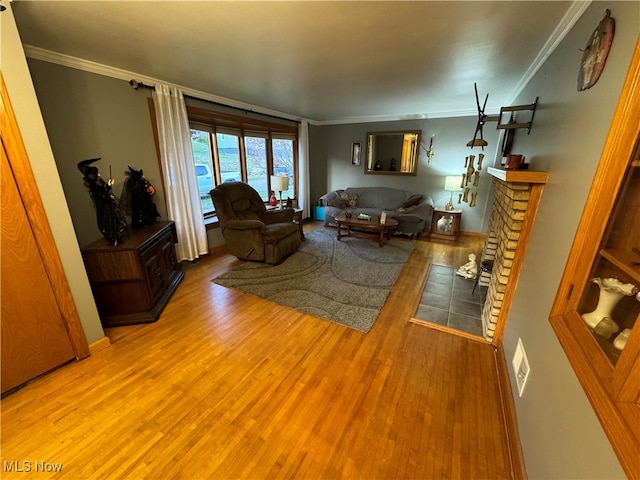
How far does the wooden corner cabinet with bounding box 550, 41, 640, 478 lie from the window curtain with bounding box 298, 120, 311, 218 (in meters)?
4.92

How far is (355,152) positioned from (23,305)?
5416mm

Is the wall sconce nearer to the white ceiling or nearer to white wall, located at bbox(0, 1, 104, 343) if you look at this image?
the white ceiling

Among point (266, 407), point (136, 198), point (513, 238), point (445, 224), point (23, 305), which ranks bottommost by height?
point (266, 407)

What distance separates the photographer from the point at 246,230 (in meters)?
3.30

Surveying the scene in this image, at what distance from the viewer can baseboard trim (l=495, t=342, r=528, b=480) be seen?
1.17m

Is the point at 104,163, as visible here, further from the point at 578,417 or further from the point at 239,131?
the point at 578,417

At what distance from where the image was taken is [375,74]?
2.54m

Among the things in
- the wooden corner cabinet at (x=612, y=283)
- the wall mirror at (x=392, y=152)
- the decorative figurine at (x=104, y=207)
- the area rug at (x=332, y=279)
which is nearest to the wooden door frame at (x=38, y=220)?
the decorative figurine at (x=104, y=207)

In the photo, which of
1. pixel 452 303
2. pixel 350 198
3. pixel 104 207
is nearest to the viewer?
pixel 104 207

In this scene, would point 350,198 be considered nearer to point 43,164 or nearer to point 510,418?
point 510,418

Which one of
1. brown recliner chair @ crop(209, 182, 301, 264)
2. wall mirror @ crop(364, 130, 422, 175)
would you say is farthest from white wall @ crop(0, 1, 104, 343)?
wall mirror @ crop(364, 130, 422, 175)

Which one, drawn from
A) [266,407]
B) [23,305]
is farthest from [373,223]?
[23,305]

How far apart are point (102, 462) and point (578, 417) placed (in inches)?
79.3

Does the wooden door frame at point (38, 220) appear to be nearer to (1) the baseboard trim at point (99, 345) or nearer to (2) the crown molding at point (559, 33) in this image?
(1) the baseboard trim at point (99, 345)
